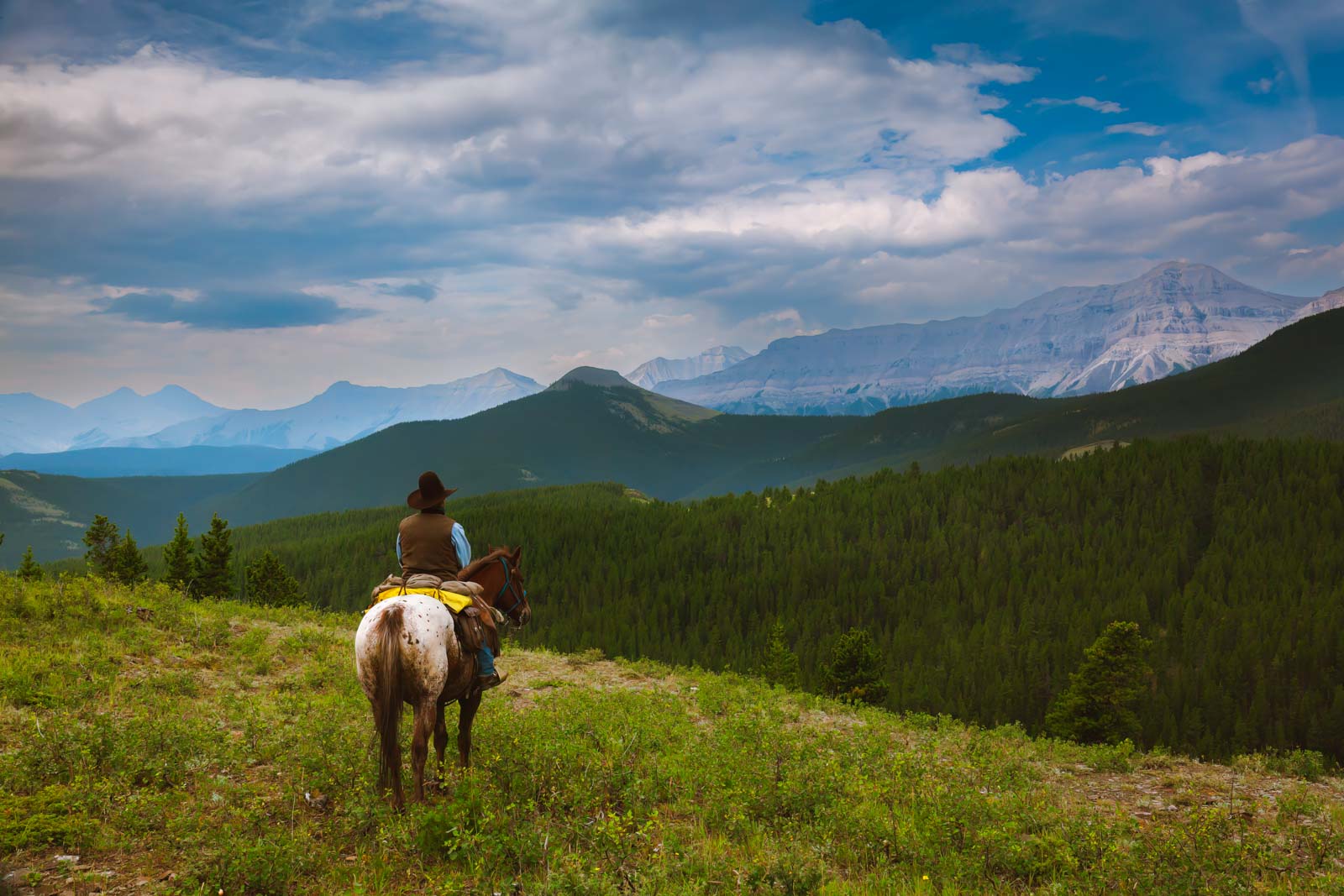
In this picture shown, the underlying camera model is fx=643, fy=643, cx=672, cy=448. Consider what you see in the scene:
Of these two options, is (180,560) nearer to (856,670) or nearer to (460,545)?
(856,670)

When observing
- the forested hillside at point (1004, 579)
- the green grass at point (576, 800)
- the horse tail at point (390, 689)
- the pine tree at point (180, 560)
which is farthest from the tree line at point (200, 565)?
the forested hillside at point (1004, 579)

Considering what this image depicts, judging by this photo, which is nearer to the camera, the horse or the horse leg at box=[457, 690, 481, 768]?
the horse

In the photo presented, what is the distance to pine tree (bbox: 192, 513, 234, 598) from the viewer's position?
55406 mm

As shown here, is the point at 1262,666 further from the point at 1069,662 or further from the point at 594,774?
the point at 594,774

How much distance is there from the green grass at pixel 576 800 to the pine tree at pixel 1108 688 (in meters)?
22.8

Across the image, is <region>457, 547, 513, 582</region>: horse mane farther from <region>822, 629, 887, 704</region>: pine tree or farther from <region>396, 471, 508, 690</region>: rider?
<region>822, 629, 887, 704</region>: pine tree

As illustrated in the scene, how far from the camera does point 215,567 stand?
184 ft

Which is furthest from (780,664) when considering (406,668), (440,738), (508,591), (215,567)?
(215,567)

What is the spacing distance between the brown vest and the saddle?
0.16 meters

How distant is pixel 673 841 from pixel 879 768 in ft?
21.3

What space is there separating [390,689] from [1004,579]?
6715 inches

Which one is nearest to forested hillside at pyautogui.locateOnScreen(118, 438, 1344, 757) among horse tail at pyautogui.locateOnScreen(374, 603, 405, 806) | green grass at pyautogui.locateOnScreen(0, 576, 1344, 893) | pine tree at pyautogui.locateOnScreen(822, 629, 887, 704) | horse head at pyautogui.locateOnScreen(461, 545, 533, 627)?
pine tree at pyautogui.locateOnScreen(822, 629, 887, 704)

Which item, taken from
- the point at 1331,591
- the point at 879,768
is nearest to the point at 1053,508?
the point at 1331,591

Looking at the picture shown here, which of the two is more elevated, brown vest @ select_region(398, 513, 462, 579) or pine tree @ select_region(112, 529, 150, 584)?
brown vest @ select_region(398, 513, 462, 579)
